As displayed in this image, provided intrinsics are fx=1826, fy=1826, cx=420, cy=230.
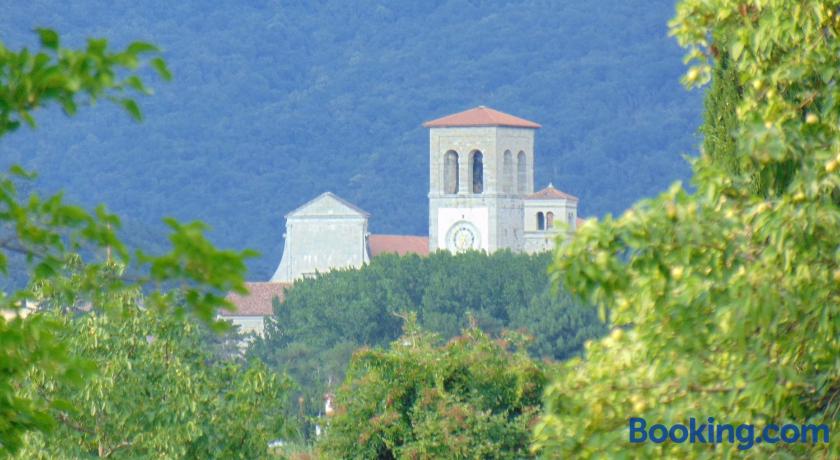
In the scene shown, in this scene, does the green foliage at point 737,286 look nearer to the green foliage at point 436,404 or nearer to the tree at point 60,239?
the tree at point 60,239

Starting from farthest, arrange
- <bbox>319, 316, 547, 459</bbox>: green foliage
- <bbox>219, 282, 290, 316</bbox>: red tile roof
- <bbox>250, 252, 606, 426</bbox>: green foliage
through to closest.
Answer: <bbox>219, 282, 290, 316</bbox>: red tile roof → <bbox>250, 252, 606, 426</bbox>: green foliage → <bbox>319, 316, 547, 459</bbox>: green foliage

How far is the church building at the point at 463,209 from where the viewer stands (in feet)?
326

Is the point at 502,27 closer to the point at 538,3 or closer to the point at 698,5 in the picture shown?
the point at 538,3

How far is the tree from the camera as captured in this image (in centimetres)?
443

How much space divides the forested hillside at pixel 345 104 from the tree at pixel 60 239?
12064cm

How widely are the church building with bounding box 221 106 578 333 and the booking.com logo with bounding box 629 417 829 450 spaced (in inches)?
3599

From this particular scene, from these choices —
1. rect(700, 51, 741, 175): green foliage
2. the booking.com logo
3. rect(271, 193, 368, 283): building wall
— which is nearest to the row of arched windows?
rect(271, 193, 368, 283): building wall

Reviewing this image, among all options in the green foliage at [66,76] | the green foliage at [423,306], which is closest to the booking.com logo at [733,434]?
the green foliage at [66,76]

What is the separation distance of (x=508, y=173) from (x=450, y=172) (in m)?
3.35

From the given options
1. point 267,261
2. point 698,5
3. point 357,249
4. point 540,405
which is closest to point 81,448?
point 540,405

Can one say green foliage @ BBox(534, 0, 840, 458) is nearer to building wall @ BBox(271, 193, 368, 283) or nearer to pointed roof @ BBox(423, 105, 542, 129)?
pointed roof @ BBox(423, 105, 542, 129)

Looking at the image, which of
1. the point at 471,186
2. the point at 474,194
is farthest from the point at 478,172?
the point at 474,194

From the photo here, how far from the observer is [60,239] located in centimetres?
482

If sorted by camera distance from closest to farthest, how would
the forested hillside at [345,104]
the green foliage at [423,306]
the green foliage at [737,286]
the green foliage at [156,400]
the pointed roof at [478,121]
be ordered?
1. the green foliage at [737,286]
2. the green foliage at [156,400]
3. the green foliage at [423,306]
4. the pointed roof at [478,121]
5. the forested hillside at [345,104]
